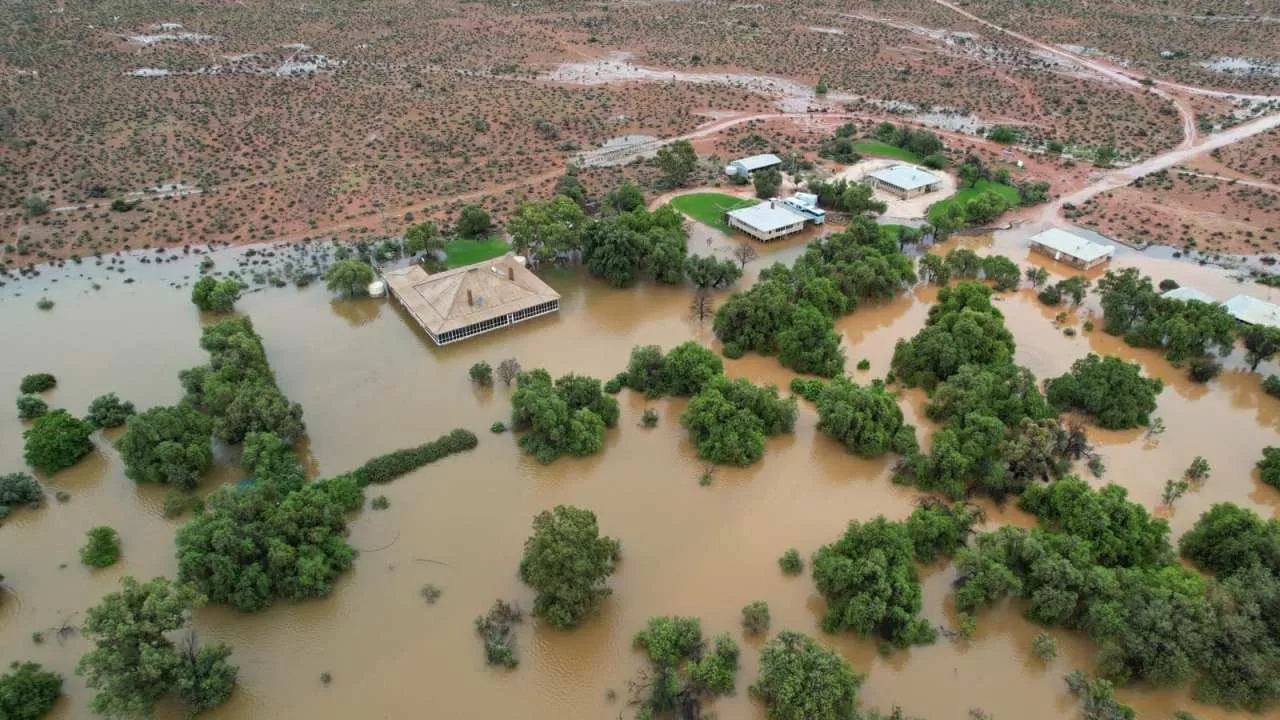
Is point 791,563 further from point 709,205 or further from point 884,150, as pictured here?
point 884,150

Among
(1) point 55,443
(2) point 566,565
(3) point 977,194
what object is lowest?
(3) point 977,194

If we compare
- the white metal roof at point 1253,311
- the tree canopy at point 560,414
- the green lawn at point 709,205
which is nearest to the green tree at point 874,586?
the tree canopy at point 560,414

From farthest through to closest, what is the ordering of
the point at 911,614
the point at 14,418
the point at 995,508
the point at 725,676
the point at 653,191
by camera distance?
the point at 653,191, the point at 14,418, the point at 995,508, the point at 911,614, the point at 725,676

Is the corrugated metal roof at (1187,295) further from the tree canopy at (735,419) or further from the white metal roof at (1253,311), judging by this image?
the tree canopy at (735,419)

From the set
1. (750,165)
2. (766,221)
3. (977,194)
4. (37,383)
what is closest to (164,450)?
(37,383)

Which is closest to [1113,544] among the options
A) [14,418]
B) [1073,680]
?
[1073,680]

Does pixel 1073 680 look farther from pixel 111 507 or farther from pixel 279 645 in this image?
pixel 111 507

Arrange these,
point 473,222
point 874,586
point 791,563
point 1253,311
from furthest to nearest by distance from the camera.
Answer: point 473,222
point 1253,311
point 791,563
point 874,586
